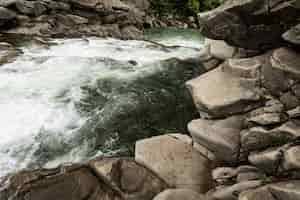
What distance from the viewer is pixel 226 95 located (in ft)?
19.5

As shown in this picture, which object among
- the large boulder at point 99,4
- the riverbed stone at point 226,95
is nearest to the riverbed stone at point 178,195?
the riverbed stone at point 226,95

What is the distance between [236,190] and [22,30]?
1512cm

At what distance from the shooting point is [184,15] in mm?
28484

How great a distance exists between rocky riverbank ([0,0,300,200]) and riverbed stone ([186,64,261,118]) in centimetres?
2

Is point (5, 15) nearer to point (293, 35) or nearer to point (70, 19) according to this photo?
point (70, 19)

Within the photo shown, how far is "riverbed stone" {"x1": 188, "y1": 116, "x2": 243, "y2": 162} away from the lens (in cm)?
561

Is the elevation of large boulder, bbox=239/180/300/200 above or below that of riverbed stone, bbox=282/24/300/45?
below

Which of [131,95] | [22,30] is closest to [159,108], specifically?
[131,95]

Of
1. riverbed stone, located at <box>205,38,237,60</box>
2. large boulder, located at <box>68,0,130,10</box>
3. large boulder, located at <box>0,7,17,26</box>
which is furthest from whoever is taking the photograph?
large boulder, located at <box>68,0,130,10</box>

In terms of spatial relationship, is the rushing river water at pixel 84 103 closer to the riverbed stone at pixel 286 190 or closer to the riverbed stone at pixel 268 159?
the riverbed stone at pixel 268 159

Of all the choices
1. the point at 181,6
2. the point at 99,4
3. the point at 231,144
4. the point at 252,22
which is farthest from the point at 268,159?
the point at 181,6

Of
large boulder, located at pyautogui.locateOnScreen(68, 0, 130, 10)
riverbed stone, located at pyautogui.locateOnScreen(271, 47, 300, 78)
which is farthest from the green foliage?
riverbed stone, located at pyautogui.locateOnScreen(271, 47, 300, 78)

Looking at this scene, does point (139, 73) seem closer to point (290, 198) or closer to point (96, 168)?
point (96, 168)

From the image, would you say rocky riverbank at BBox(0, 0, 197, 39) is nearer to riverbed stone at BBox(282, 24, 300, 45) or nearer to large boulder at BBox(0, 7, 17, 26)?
large boulder at BBox(0, 7, 17, 26)
